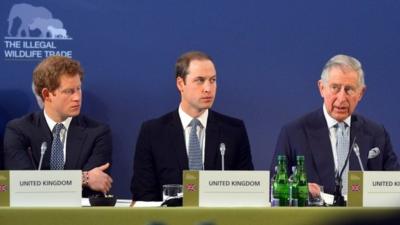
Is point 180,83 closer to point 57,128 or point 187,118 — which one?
point 187,118

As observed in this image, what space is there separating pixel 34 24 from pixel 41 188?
6.14ft

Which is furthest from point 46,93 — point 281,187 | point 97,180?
point 281,187

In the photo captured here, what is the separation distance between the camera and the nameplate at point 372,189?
252cm

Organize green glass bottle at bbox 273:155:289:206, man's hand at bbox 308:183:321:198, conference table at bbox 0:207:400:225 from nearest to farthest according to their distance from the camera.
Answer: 1. conference table at bbox 0:207:400:225
2. green glass bottle at bbox 273:155:289:206
3. man's hand at bbox 308:183:321:198

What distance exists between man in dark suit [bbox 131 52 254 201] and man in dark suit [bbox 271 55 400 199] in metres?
0.29

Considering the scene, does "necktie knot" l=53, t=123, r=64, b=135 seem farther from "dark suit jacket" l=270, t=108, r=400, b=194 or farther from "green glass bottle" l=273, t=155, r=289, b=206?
"green glass bottle" l=273, t=155, r=289, b=206

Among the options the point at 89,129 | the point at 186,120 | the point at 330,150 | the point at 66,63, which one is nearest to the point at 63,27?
the point at 66,63

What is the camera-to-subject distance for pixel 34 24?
162 inches

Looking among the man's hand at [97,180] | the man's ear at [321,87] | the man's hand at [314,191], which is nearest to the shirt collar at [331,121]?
the man's ear at [321,87]

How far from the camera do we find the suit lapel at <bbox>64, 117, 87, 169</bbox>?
3881mm

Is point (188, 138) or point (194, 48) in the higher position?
point (194, 48)

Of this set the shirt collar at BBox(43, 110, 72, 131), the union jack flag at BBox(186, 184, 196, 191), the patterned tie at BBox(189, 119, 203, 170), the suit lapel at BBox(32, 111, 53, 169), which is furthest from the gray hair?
the union jack flag at BBox(186, 184, 196, 191)

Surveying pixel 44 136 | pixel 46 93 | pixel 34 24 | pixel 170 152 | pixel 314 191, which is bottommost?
pixel 314 191

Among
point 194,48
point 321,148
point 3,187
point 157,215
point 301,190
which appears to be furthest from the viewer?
point 194,48
